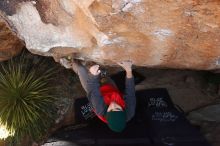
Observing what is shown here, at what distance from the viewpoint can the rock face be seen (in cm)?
457

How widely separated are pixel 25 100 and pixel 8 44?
37.0 inches

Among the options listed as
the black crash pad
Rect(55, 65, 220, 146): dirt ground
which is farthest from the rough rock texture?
the black crash pad

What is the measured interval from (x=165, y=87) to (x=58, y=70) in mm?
1930

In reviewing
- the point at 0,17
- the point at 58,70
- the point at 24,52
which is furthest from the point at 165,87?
the point at 0,17

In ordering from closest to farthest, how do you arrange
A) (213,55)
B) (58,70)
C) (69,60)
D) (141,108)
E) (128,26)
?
(128,26) → (213,55) → (69,60) → (141,108) → (58,70)

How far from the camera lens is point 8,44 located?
6758 mm

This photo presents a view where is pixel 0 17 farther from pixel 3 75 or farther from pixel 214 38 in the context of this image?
pixel 214 38

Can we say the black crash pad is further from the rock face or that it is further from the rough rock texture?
the rough rock texture

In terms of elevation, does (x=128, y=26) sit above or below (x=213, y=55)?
above

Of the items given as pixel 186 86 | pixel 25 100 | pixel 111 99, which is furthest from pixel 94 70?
pixel 186 86

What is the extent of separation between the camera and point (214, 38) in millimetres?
4996

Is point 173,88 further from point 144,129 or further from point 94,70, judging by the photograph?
point 94,70

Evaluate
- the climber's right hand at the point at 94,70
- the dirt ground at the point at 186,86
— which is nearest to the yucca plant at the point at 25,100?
the dirt ground at the point at 186,86

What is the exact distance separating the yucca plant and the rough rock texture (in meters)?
0.21
